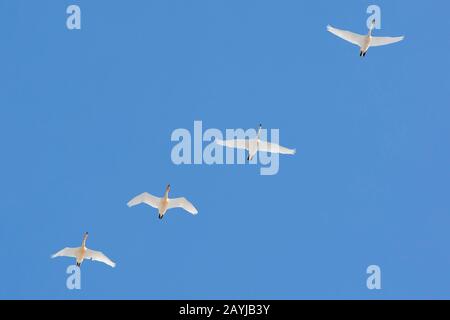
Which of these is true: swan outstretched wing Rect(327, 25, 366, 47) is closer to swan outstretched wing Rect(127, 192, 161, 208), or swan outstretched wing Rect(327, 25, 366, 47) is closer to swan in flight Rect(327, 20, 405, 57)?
swan in flight Rect(327, 20, 405, 57)

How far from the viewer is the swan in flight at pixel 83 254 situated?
129 feet

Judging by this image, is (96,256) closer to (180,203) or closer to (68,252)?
(68,252)

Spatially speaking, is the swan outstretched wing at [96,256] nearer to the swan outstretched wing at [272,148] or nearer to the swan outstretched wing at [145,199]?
the swan outstretched wing at [145,199]

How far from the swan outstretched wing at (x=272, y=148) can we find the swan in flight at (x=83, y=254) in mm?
7534

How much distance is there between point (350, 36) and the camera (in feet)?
131

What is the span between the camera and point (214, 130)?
3959 cm

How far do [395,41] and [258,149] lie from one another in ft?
22.7

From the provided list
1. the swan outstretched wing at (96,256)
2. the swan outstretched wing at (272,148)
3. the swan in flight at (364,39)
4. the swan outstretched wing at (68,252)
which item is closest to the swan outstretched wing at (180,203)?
the swan outstretched wing at (96,256)

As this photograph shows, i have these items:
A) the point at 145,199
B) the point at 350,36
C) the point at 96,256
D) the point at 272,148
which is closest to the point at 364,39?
the point at 350,36

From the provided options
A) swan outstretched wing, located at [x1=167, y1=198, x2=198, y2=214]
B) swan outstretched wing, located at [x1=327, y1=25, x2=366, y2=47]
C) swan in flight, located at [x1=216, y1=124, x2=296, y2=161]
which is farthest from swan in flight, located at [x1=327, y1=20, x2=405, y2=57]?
swan outstretched wing, located at [x1=167, y1=198, x2=198, y2=214]
